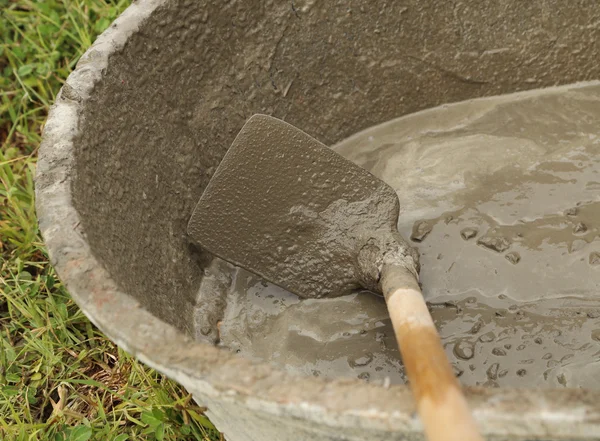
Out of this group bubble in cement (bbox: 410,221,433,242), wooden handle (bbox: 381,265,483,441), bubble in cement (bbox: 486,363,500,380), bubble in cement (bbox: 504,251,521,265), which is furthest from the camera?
bubble in cement (bbox: 410,221,433,242)

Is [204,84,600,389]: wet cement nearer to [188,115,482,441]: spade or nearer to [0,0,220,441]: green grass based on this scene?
[188,115,482,441]: spade

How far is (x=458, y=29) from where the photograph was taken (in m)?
2.20

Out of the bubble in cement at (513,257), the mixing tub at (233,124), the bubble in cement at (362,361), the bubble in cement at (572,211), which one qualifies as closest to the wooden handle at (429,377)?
the mixing tub at (233,124)

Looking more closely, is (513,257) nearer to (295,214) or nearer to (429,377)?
(295,214)

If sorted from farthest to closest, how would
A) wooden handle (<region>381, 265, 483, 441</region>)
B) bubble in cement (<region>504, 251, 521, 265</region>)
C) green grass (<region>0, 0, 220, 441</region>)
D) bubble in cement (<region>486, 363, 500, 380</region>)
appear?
bubble in cement (<region>504, 251, 521, 265</region>) → green grass (<region>0, 0, 220, 441</region>) → bubble in cement (<region>486, 363, 500, 380</region>) → wooden handle (<region>381, 265, 483, 441</region>)

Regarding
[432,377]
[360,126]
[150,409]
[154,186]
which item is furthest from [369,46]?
[432,377]

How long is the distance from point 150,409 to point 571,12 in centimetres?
167

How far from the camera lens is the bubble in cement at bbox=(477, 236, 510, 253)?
72.1 inches

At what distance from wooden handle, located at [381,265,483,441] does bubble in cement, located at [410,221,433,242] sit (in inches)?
21.5

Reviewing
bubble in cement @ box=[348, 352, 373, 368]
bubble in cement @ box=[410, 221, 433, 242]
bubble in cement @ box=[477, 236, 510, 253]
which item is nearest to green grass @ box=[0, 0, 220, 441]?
bubble in cement @ box=[348, 352, 373, 368]

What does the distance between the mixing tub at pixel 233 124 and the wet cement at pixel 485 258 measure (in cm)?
11

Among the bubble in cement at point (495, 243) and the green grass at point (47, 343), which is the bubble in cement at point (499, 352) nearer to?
the bubble in cement at point (495, 243)

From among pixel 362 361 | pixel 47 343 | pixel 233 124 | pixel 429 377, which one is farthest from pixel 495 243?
pixel 47 343

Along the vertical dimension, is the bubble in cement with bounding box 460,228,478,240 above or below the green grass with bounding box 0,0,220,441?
below
